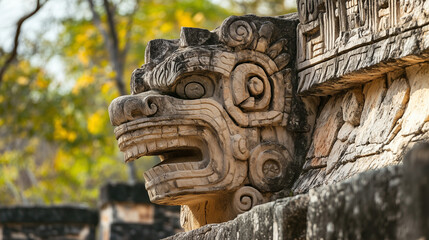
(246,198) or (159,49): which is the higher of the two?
(159,49)

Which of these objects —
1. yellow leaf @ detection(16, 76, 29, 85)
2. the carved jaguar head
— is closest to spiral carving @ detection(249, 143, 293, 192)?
the carved jaguar head

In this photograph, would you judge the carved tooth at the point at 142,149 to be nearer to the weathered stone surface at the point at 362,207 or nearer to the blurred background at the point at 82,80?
the weathered stone surface at the point at 362,207

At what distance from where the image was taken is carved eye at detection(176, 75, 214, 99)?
404 cm

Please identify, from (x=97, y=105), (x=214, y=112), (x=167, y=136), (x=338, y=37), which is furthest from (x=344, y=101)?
(x=97, y=105)

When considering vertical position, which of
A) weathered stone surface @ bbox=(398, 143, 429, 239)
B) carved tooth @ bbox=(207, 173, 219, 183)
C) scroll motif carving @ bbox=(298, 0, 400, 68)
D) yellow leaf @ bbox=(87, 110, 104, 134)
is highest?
yellow leaf @ bbox=(87, 110, 104, 134)

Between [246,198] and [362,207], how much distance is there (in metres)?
1.83

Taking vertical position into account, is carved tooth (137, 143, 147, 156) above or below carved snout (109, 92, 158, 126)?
below

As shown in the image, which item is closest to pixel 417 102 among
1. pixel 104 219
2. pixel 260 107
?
pixel 260 107

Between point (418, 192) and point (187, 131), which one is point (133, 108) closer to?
point (187, 131)

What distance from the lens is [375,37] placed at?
346 centimetres

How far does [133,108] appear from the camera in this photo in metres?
3.95

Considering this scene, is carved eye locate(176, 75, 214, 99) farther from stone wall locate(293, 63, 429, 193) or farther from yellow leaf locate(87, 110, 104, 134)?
yellow leaf locate(87, 110, 104, 134)

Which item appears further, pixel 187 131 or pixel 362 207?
pixel 187 131

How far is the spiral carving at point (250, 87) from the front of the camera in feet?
13.2
